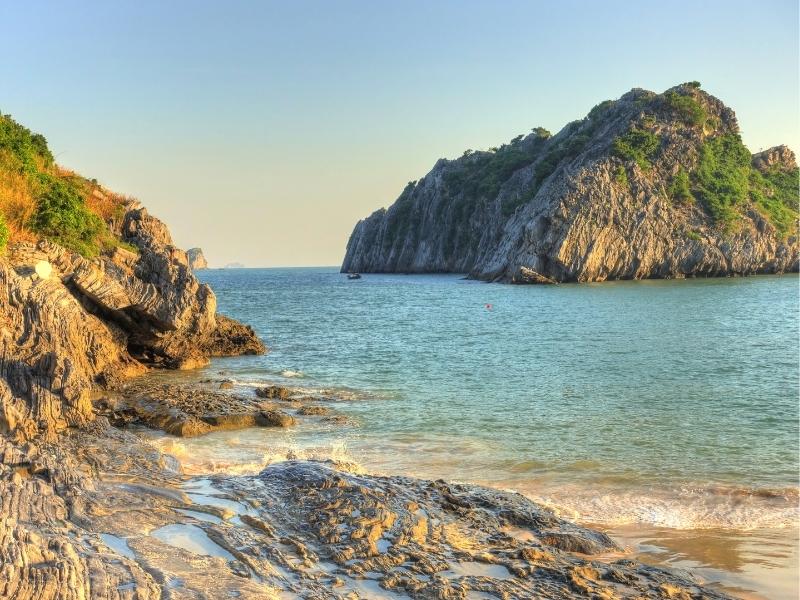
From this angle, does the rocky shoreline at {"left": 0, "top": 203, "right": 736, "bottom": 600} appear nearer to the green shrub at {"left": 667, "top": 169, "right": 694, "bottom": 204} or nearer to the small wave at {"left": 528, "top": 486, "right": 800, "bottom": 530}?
the small wave at {"left": 528, "top": 486, "right": 800, "bottom": 530}

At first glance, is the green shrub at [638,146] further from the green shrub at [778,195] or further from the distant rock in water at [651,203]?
the green shrub at [778,195]

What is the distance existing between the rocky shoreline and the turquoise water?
2211 millimetres

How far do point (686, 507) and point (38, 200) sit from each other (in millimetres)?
16962

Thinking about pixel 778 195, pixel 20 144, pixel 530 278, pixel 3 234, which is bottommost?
pixel 3 234

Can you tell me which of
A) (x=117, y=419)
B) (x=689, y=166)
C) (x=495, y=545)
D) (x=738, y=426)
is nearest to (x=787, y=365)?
(x=738, y=426)

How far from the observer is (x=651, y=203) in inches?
3386

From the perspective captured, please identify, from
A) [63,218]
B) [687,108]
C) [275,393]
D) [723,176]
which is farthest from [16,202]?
[687,108]

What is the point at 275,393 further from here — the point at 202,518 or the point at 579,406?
the point at 202,518

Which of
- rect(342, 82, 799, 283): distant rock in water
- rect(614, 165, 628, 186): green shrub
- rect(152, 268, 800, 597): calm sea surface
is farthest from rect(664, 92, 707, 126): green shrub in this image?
rect(152, 268, 800, 597): calm sea surface

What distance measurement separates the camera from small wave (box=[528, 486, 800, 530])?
9984mm

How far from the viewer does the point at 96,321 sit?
1977cm

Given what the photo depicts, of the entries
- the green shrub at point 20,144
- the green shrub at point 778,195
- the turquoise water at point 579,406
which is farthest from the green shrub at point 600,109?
the green shrub at point 20,144

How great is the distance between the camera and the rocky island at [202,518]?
236 inches

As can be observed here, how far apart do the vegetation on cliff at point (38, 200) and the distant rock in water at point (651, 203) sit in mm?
67552
